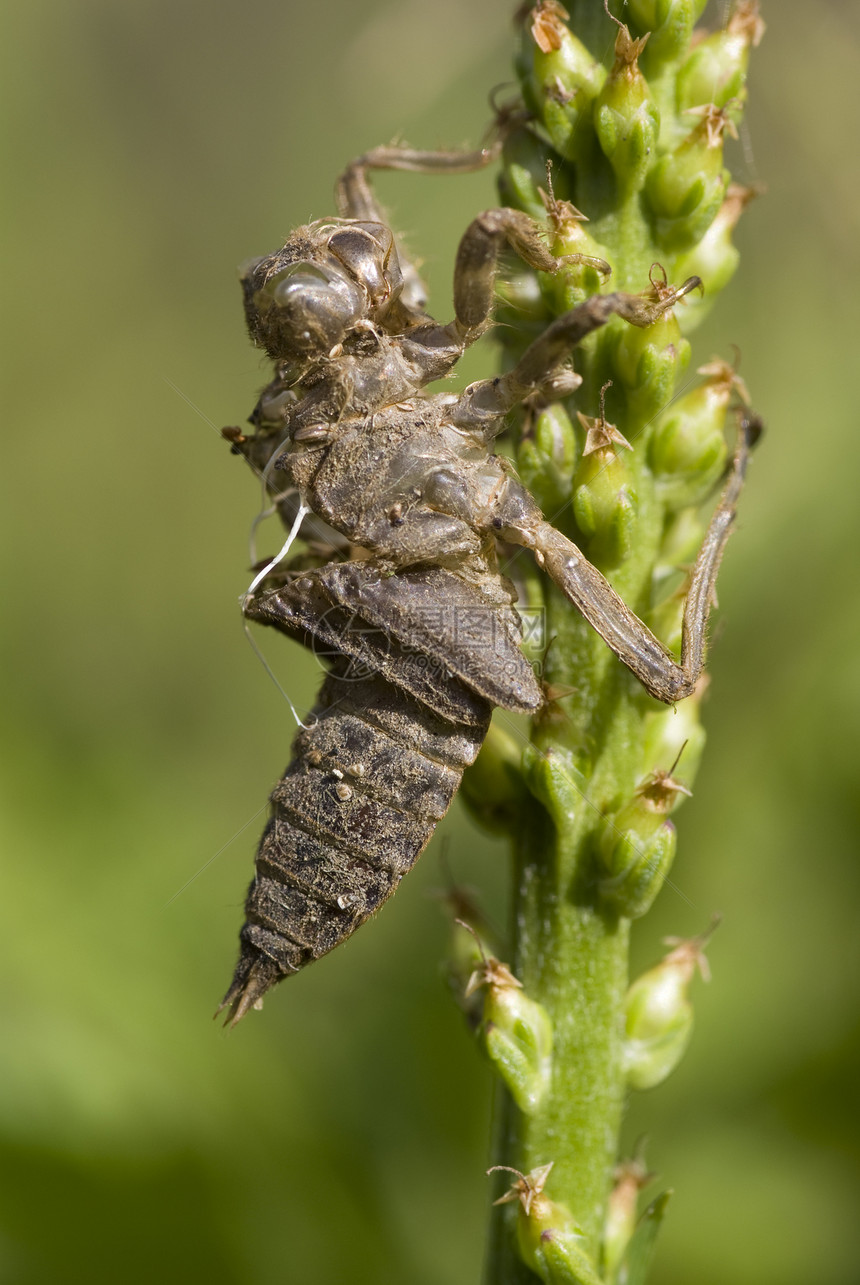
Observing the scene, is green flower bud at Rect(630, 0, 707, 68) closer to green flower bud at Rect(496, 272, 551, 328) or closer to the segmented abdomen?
green flower bud at Rect(496, 272, 551, 328)

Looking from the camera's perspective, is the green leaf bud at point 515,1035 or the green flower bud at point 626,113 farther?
the green leaf bud at point 515,1035

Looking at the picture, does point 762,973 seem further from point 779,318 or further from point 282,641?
point 282,641

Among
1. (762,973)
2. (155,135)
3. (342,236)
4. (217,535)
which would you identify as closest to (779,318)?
(342,236)

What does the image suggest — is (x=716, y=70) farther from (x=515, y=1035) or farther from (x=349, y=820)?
(x=515, y=1035)

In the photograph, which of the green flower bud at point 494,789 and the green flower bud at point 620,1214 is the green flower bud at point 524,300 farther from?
the green flower bud at point 620,1214

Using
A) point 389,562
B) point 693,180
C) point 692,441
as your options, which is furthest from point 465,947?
point 693,180

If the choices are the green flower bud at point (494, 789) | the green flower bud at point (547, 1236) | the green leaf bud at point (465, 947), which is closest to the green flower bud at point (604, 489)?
the green flower bud at point (494, 789)

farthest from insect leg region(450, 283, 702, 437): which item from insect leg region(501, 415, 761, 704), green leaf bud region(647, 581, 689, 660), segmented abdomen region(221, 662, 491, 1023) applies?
segmented abdomen region(221, 662, 491, 1023)
